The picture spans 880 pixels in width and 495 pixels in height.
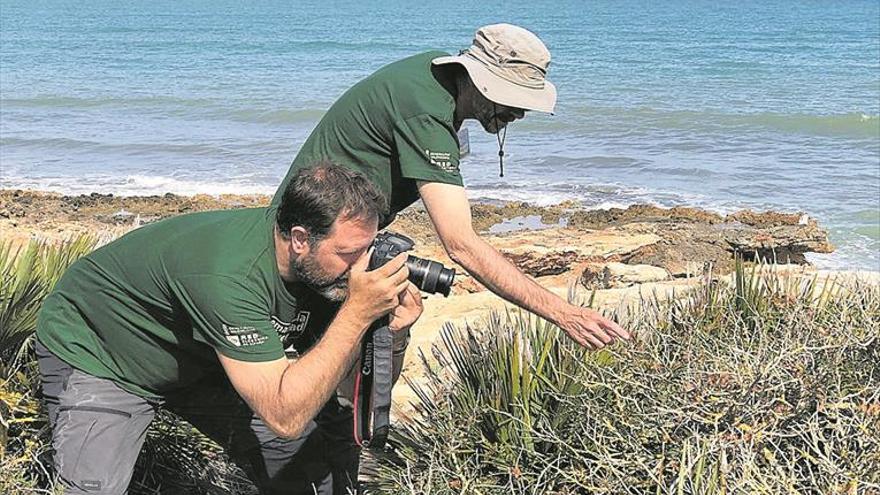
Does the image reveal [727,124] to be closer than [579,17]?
Yes

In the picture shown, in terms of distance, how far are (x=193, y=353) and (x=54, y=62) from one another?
1328 inches

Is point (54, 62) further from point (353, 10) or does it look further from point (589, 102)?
point (353, 10)

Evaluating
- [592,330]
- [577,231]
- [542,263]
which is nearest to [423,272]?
[592,330]

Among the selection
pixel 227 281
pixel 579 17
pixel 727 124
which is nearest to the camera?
pixel 227 281

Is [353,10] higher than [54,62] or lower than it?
lower

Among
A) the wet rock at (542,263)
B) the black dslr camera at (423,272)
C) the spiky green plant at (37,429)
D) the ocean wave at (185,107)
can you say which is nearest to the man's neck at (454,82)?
the black dslr camera at (423,272)

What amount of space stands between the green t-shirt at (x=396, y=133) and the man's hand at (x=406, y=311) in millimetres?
491

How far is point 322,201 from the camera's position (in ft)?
9.36

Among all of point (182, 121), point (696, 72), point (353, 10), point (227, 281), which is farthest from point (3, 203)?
point (353, 10)

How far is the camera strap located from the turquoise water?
29.5 ft

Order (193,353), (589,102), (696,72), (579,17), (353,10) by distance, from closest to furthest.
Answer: (193,353) → (589,102) → (696,72) → (579,17) → (353,10)

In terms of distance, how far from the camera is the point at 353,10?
3147 inches

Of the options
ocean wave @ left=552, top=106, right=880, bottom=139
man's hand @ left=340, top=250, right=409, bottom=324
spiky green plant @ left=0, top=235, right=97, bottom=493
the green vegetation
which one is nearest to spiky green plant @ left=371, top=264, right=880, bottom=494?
the green vegetation

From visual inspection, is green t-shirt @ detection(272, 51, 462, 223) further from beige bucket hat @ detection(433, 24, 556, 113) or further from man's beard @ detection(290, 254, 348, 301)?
man's beard @ detection(290, 254, 348, 301)
